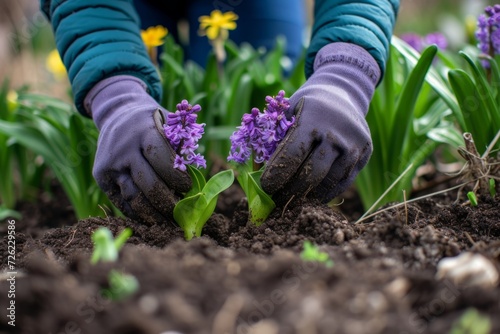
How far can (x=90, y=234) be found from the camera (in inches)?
56.6

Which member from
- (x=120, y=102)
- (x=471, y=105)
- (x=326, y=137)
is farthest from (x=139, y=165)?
(x=471, y=105)

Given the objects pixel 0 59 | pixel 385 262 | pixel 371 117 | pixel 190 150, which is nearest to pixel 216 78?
pixel 371 117

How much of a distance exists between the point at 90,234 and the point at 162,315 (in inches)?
28.1

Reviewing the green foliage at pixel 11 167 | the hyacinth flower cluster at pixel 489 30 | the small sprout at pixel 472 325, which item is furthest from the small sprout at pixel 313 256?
the green foliage at pixel 11 167

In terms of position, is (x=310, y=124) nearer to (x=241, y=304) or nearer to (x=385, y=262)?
(x=385, y=262)

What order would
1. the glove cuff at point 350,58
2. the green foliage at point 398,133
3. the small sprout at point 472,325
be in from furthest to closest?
the green foliage at point 398,133 → the glove cuff at point 350,58 → the small sprout at point 472,325

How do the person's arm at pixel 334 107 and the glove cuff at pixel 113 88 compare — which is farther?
the glove cuff at pixel 113 88

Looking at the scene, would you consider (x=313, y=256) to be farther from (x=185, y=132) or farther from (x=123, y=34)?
(x=123, y=34)

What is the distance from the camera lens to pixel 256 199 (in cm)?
142

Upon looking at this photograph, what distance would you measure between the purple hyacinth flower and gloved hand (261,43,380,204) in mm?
32

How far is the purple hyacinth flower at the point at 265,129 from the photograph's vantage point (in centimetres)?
132

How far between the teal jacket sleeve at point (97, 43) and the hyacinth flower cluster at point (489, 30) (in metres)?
1.06

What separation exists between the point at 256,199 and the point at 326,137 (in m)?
0.25

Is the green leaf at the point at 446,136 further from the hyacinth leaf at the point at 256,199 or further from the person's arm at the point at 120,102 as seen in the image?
the person's arm at the point at 120,102
